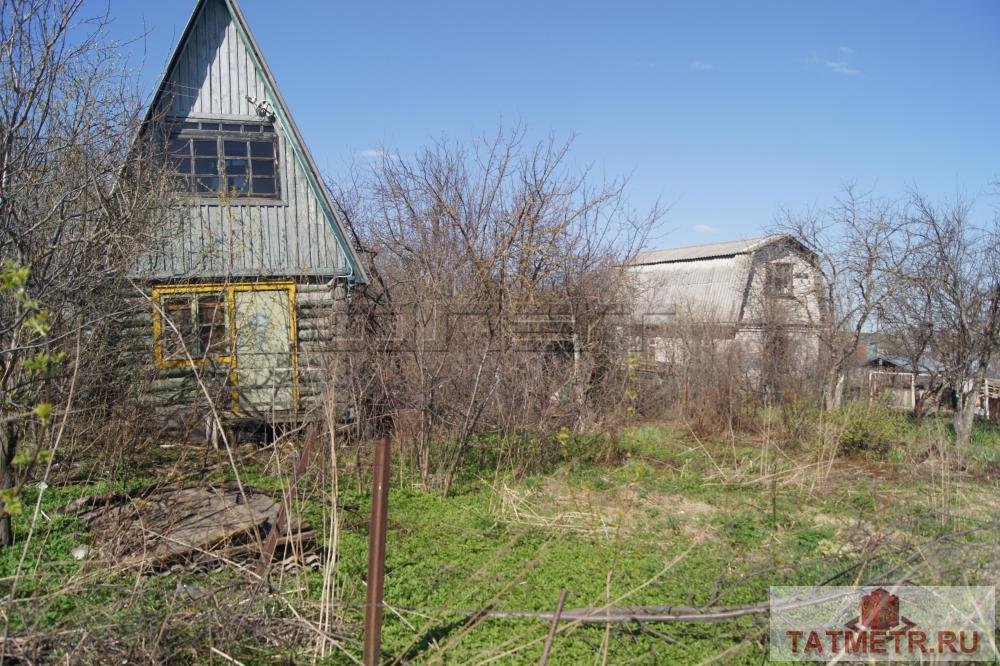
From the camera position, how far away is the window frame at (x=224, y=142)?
10438mm

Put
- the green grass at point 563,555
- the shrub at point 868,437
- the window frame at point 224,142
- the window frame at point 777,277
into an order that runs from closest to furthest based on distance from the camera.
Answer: the green grass at point 563,555 → the shrub at point 868,437 → the window frame at point 224,142 → the window frame at point 777,277

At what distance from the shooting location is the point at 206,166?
10.7 metres

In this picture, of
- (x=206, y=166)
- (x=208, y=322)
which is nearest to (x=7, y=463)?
(x=208, y=322)

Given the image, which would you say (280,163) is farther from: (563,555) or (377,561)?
(377,561)

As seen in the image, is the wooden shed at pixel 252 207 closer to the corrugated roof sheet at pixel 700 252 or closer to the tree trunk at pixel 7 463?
the tree trunk at pixel 7 463

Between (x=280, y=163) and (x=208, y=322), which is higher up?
(x=280, y=163)

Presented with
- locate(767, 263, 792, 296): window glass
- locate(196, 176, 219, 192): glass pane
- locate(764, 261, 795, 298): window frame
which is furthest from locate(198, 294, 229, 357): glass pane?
locate(767, 263, 792, 296): window glass

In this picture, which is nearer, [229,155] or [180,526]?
[180,526]

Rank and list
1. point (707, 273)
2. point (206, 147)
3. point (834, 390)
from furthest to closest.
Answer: point (707, 273), point (834, 390), point (206, 147)

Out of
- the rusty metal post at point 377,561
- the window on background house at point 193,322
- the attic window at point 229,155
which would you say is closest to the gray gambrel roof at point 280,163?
the attic window at point 229,155

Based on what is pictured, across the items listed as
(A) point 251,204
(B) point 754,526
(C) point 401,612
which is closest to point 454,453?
(B) point 754,526

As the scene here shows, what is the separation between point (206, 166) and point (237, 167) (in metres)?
0.44

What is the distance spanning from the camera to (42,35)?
5676 mm

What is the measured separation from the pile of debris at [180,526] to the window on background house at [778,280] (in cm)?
1441
